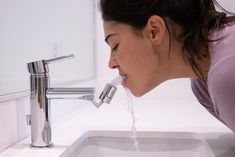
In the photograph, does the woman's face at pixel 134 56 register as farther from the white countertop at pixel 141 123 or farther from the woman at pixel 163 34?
the white countertop at pixel 141 123

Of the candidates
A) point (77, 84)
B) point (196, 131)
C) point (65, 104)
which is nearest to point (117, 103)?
point (77, 84)

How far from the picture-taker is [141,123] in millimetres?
1012

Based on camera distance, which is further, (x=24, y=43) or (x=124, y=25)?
(x=24, y=43)

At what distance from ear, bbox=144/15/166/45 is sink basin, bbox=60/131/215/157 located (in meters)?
0.30

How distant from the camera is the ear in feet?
2.23

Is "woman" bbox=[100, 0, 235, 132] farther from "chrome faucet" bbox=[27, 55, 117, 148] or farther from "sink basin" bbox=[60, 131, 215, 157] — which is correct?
"sink basin" bbox=[60, 131, 215, 157]

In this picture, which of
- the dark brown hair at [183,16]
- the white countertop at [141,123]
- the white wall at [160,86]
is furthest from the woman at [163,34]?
the white wall at [160,86]

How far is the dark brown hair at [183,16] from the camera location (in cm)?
68

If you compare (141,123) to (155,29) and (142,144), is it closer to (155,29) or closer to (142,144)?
(142,144)

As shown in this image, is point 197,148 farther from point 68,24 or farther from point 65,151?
point 68,24

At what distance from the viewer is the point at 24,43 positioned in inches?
36.1

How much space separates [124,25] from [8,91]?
30cm

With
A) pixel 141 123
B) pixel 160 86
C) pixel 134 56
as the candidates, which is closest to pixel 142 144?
pixel 141 123

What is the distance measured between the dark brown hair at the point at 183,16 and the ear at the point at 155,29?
0.03 ft
